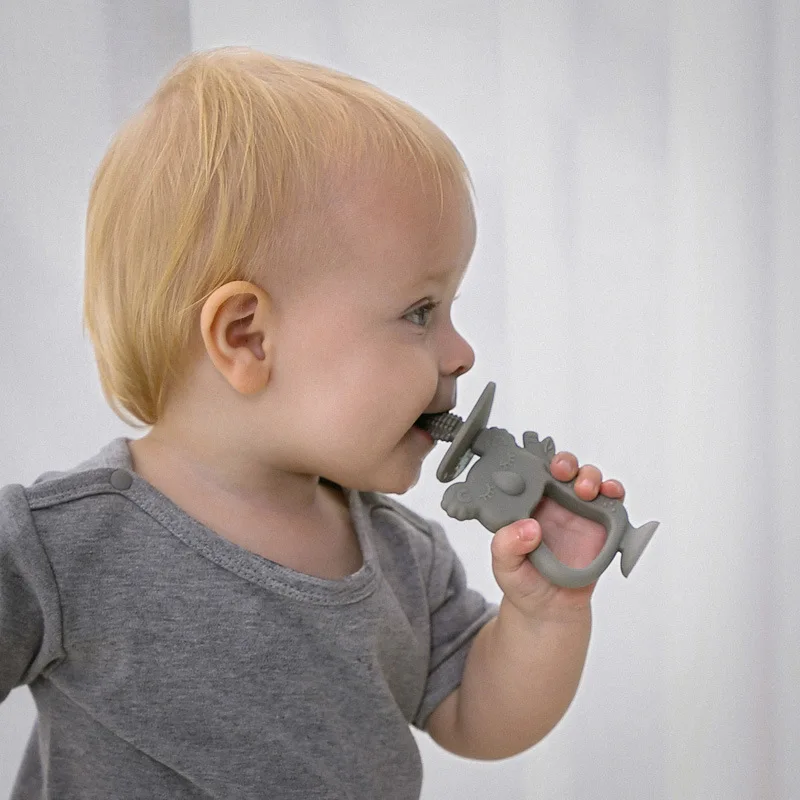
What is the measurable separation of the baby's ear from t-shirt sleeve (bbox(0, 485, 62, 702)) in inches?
6.8

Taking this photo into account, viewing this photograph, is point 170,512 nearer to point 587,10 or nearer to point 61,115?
point 61,115

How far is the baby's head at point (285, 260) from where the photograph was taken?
2.55 ft

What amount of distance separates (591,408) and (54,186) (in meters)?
0.61

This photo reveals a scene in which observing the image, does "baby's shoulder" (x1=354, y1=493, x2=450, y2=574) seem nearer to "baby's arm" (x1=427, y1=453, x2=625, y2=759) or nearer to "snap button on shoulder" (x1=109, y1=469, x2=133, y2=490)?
"baby's arm" (x1=427, y1=453, x2=625, y2=759)

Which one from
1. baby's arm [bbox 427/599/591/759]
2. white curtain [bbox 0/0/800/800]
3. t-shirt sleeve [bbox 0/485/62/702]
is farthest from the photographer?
white curtain [bbox 0/0/800/800]

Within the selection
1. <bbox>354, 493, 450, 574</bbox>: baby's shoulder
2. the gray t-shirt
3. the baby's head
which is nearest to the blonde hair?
the baby's head

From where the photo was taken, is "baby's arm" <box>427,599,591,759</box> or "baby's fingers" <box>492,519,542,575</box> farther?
"baby's arm" <box>427,599,591,759</box>

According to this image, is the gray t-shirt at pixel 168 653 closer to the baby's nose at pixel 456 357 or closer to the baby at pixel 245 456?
the baby at pixel 245 456

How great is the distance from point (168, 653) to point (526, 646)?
0.29 meters

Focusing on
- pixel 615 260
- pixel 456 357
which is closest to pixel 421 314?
pixel 456 357

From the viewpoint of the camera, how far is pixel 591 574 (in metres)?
0.78

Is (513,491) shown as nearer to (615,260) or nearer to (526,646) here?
(526,646)

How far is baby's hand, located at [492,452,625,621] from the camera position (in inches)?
31.5

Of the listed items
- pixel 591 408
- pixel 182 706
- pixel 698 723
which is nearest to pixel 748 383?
pixel 591 408
